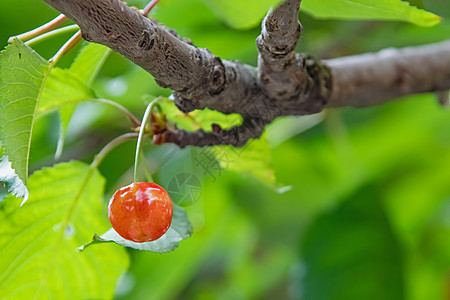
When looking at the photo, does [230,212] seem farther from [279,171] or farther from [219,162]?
[219,162]

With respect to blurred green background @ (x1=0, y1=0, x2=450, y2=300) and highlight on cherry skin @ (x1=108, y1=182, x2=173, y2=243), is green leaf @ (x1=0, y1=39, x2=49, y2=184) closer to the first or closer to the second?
highlight on cherry skin @ (x1=108, y1=182, x2=173, y2=243)

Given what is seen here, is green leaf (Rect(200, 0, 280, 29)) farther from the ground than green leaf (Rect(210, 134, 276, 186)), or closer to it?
farther from the ground

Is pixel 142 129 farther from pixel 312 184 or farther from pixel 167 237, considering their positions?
pixel 312 184

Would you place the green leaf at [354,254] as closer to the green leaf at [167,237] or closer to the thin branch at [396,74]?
the thin branch at [396,74]

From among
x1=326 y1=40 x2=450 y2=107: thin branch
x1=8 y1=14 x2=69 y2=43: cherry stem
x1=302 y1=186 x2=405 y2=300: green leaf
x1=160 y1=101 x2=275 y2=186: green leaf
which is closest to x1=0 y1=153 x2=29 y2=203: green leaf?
x1=8 y1=14 x2=69 y2=43: cherry stem

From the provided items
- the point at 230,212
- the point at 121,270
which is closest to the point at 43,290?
the point at 121,270

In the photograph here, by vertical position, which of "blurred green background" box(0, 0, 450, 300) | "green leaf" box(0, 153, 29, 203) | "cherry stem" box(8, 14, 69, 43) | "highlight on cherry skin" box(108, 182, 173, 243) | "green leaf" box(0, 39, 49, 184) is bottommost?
"blurred green background" box(0, 0, 450, 300)

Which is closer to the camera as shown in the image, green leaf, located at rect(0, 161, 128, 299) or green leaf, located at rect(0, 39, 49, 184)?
green leaf, located at rect(0, 39, 49, 184)
